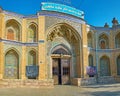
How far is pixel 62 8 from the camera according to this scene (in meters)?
22.4

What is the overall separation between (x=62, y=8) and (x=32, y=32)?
418 cm

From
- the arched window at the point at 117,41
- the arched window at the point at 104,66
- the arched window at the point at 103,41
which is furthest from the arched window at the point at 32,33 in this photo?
the arched window at the point at 117,41

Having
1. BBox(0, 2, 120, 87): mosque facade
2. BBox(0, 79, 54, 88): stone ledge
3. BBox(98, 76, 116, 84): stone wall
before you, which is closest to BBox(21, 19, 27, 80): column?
BBox(0, 2, 120, 87): mosque facade

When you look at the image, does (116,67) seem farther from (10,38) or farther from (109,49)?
(10,38)

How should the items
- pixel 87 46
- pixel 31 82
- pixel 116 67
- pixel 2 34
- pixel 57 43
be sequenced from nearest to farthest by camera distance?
pixel 31 82, pixel 2 34, pixel 57 43, pixel 87 46, pixel 116 67

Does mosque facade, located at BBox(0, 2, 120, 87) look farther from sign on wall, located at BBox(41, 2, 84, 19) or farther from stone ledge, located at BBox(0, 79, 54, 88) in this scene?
sign on wall, located at BBox(41, 2, 84, 19)

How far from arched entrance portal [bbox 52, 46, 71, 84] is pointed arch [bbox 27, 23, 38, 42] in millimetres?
2703

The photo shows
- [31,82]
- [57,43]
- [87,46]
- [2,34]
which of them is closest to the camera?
[31,82]

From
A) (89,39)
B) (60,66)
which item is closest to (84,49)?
(89,39)

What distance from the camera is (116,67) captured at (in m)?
26.3

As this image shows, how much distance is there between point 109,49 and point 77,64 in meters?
5.64

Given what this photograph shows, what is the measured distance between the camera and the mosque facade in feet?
65.4

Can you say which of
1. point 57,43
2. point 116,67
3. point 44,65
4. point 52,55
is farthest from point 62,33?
point 116,67

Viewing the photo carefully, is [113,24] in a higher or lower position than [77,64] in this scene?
higher
